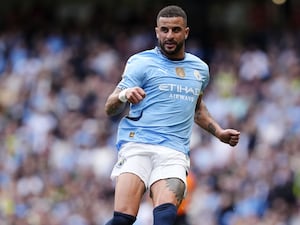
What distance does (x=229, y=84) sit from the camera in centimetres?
2069

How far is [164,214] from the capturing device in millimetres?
10359

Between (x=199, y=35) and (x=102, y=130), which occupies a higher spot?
(x=199, y=35)

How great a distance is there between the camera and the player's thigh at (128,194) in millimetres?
10500

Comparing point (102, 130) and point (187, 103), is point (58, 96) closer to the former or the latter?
point (102, 130)

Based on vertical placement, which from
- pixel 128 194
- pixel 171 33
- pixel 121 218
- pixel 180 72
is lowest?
pixel 121 218

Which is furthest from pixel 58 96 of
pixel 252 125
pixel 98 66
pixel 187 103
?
pixel 187 103

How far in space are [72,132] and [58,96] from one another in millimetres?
1393

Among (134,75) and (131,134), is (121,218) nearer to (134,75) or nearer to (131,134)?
(131,134)

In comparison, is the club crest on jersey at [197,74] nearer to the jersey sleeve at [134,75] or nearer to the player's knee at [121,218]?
the jersey sleeve at [134,75]

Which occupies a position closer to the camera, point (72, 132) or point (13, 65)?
point (72, 132)

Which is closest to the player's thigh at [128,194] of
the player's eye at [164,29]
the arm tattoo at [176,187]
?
the arm tattoo at [176,187]

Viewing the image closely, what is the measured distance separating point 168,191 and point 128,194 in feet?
1.20

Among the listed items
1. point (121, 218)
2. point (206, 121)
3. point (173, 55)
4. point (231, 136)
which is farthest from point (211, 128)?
point (121, 218)

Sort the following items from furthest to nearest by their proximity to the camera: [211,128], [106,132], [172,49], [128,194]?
1. [106,132]
2. [211,128]
3. [172,49]
4. [128,194]
